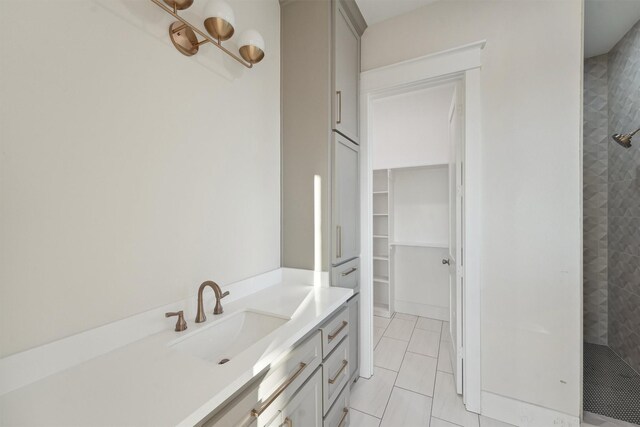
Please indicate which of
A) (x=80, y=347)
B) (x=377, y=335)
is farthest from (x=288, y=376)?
(x=377, y=335)

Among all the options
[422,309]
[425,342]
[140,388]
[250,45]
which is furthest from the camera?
[422,309]

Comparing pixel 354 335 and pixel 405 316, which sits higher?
pixel 354 335

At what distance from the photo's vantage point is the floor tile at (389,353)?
2.28 m

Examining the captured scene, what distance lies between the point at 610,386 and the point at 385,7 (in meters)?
3.28

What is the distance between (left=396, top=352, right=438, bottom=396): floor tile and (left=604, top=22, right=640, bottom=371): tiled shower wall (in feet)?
5.08

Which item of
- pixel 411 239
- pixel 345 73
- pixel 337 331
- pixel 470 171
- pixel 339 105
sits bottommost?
pixel 337 331

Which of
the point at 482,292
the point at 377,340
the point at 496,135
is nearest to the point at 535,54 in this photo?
the point at 496,135

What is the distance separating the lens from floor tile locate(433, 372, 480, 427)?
1670 millimetres

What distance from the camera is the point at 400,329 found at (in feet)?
9.68

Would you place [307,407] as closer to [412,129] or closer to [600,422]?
[600,422]

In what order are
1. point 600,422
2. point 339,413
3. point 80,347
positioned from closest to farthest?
point 80,347
point 339,413
point 600,422

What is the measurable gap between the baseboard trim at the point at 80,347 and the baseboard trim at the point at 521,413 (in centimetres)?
196

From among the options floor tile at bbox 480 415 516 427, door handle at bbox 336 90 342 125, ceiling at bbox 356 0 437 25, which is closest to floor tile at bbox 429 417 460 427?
floor tile at bbox 480 415 516 427

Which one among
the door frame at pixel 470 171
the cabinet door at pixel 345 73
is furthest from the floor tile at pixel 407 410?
the cabinet door at pixel 345 73
